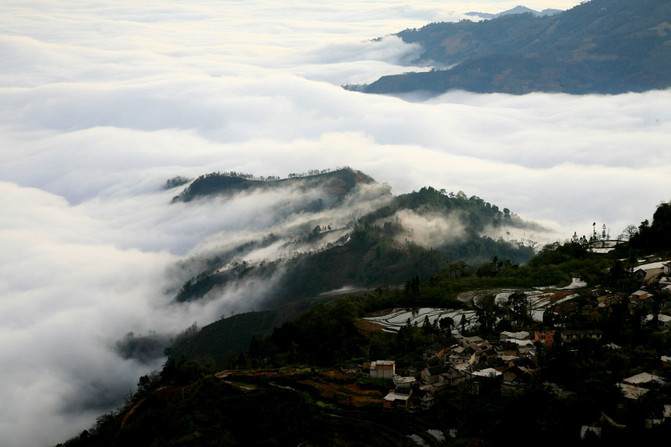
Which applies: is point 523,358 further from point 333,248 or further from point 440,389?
point 333,248

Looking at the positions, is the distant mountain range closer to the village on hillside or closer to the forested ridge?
the forested ridge

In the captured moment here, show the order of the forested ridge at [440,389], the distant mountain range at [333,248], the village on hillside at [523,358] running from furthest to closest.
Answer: the distant mountain range at [333,248] → the village on hillside at [523,358] → the forested ridge at [440,389]

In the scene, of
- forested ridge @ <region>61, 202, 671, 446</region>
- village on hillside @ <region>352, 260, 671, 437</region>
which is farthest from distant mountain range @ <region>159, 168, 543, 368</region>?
village on hillside @ <region>352, 260, 671, 437</region>

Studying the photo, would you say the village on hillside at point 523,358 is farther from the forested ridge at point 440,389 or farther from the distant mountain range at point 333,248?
the distant mountain range at point 333,248

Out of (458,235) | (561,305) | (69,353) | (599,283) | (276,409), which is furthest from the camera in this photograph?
(458,235)

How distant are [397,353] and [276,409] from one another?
16507 millimetres

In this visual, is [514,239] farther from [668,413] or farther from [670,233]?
[668,413]

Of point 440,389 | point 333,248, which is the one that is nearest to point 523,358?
point 440,389

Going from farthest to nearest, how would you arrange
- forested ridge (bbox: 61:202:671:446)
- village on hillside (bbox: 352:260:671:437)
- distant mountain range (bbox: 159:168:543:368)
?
distant mountain range (bbox: 159:168:543:368) < village on hillside (bbox: 352:260:671:437) < forested ridge (bbox: 61:202:671:446)

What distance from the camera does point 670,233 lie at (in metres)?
78.6

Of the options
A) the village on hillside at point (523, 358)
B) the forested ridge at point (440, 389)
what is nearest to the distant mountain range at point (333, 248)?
the forested ridge at point (440, 389)

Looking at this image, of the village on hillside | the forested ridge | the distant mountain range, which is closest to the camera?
the forested ridge

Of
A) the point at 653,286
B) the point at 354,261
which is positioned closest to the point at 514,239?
the point at 354,261

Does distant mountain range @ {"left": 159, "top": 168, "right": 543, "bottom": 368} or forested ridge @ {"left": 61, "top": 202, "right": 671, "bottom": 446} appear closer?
forested ridge @ {"left": 61, "top": 202, "right": 671, "bottom": 446}
